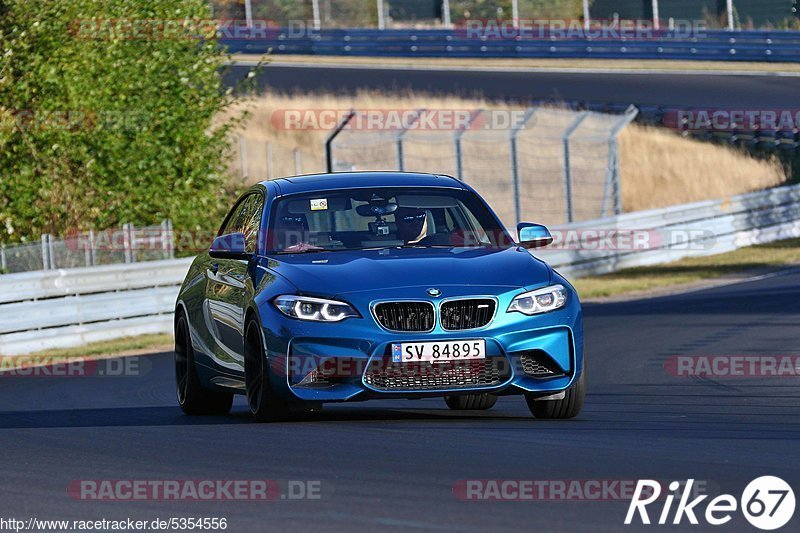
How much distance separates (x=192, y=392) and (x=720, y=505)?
5.64 m

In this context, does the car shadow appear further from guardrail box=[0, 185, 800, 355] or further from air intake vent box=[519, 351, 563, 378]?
guardrail box=[0, 185, 800, 355]

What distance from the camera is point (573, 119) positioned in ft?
100

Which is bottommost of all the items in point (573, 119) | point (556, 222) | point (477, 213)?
point (556, 222)

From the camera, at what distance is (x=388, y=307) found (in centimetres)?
906

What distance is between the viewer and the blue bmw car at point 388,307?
29.6 feet

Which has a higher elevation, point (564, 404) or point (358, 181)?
point (358, 181)

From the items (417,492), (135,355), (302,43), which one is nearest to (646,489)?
(417,492)

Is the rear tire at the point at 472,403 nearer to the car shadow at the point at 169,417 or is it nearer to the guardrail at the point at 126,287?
the car shadow at the point at 169,417

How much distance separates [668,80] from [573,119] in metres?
11.9

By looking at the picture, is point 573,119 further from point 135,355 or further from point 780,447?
point 780,447

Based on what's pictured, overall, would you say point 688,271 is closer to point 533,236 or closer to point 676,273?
point 676,273

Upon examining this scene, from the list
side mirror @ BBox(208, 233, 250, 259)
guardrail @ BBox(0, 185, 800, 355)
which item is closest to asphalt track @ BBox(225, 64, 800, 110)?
guardrail @ BBox(0, 185, 800, 355)

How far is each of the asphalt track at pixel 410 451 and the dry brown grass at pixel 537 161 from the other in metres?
19.5

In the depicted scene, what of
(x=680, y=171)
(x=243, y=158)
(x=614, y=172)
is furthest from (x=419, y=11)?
(x=614, y=172)
